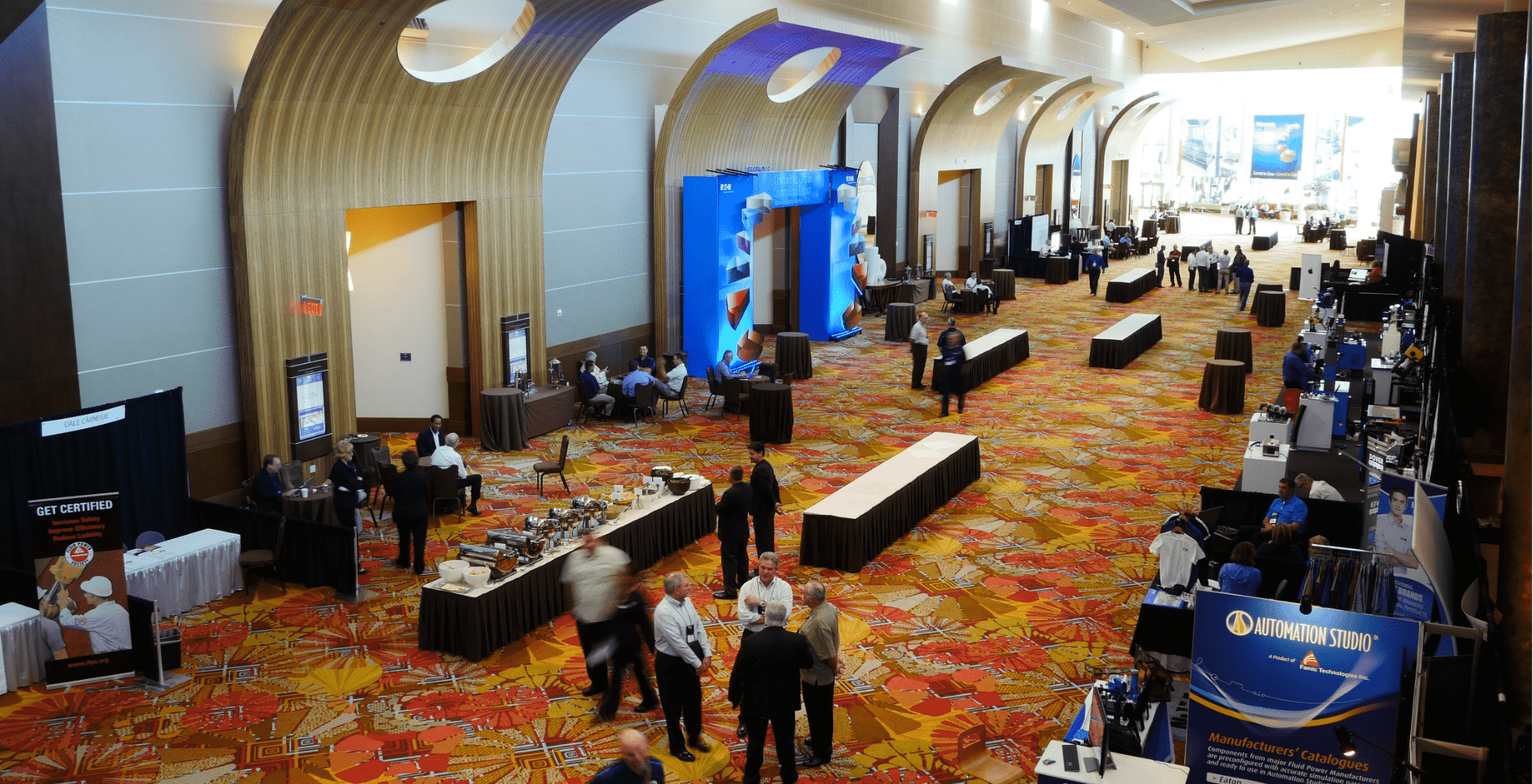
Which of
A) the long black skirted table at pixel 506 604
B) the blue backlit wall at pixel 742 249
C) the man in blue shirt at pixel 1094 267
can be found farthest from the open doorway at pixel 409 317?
the man in blue shirt at pixel 1094 267

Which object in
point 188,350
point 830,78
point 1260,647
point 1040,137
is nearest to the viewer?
point 1260,647

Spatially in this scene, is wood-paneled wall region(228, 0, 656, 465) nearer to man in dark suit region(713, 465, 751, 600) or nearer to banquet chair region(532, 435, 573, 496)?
banquet chair region(532, 435, 573, 496)

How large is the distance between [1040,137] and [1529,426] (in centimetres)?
2838

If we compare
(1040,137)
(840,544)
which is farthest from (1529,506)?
(1040,137)

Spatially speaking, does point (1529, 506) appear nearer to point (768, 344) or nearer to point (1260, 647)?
point (1260, 647)

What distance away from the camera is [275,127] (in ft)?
32.6

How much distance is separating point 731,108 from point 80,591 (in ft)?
38.3

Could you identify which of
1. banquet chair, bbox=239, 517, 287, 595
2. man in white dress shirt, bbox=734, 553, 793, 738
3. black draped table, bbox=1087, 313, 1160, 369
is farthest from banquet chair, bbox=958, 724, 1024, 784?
black draped table, bbox=1087, 313, 1160, 369

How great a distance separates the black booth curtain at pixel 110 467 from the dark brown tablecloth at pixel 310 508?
2.50 feet

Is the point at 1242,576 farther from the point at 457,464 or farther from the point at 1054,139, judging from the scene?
the point at 1054,139

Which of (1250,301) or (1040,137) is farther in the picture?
(1040,137)

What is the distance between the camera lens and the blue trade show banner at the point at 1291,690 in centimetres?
A: 468

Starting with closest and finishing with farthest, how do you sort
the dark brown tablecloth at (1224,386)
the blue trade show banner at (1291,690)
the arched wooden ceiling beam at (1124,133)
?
the blue trade show banner at (1291,690), the dark brown tablecloth at (1224,386), the arched wooden ceiling beam at (1124,133)

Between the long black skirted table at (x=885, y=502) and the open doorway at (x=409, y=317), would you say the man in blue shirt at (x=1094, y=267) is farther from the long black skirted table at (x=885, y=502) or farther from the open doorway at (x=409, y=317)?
the open doorway at (x=409, y=317)
